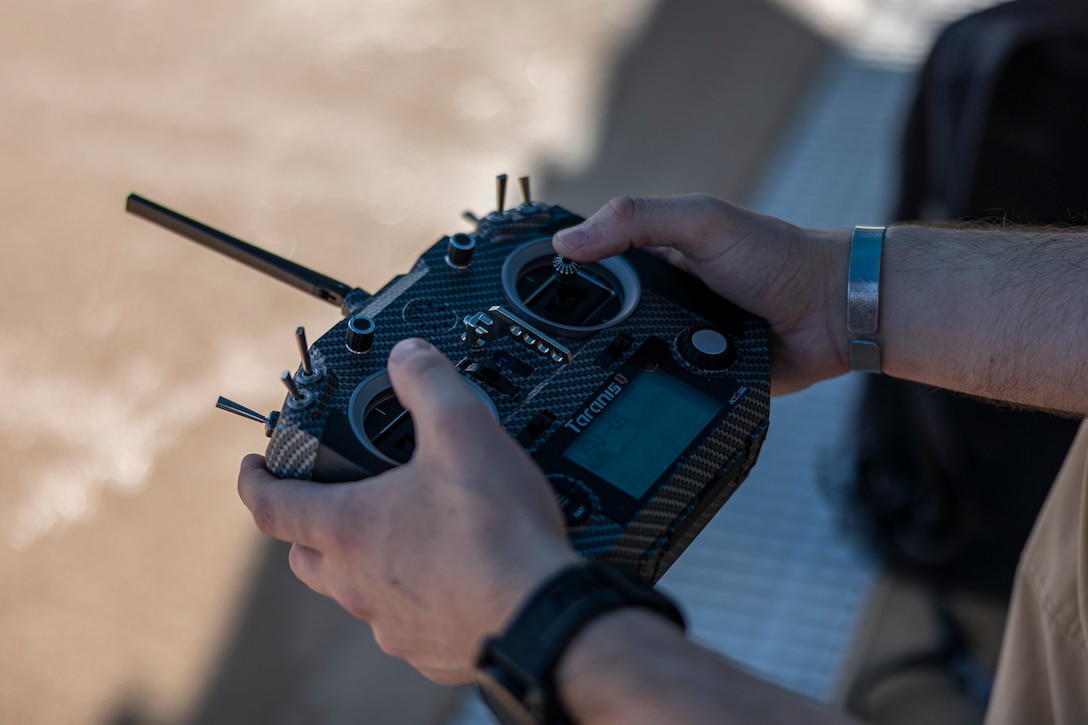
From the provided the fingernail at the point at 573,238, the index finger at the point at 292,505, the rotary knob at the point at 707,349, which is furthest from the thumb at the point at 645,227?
the index finger at the point at 292,505

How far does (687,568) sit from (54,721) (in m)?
1.16

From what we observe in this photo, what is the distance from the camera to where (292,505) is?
0.97 metres

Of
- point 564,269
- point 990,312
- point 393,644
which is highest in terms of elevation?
point 564,269

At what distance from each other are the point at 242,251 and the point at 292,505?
0.36 m

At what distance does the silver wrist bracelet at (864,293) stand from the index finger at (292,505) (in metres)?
0.64

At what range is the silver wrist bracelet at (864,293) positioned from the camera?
1.26 metres

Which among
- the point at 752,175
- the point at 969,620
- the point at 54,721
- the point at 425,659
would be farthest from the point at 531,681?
the point at 752,175

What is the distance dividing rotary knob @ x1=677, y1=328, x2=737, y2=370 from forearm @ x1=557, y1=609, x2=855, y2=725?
1.27ft

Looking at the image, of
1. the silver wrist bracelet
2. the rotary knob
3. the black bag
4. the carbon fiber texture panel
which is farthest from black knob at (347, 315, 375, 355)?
the black bag

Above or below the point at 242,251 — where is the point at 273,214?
below

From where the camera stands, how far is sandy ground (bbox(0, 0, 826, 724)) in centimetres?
193

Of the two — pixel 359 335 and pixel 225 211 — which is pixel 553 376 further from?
pixel 225 211

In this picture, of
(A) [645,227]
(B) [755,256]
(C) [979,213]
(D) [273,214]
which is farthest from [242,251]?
(D) [273,214]

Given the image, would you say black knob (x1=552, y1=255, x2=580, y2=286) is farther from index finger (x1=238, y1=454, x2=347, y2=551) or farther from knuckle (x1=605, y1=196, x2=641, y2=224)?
index finger (x1=238, y1=454, x2=347, y2=551)
